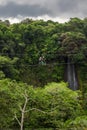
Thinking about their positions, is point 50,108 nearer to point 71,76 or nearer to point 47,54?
point 71,76

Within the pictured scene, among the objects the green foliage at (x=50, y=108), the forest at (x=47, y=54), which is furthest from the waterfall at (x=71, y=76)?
the green foliage at (x=50, y=108)

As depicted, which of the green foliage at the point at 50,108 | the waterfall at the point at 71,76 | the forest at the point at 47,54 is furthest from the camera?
the waterfall at the point at 71,76

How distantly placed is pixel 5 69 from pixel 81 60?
38.3 feet

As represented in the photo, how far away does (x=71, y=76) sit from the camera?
5150cm

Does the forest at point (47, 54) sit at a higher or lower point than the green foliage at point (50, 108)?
higher

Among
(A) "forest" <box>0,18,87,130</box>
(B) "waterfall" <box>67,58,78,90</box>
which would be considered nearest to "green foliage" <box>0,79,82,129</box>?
(A) "forest" <box>0,18,87,130</box>

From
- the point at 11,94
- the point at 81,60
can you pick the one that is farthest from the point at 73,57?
the point at 11,94

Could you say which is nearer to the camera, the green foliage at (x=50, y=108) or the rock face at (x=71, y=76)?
the green foliage at (x=50, y=108)

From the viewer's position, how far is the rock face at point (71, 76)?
165ft

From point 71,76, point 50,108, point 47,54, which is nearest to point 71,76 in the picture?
point 71,76

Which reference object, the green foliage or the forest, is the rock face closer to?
the forest

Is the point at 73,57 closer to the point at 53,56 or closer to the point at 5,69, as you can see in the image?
the point at 53,56

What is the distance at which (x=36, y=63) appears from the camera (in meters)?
53.9

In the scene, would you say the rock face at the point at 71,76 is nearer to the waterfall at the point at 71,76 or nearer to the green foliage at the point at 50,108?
the waterfall at the point at 71,76
